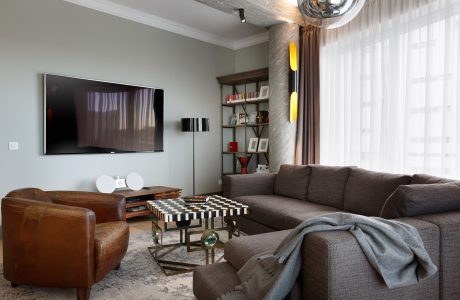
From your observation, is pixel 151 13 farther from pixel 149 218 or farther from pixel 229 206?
pixel 229 206

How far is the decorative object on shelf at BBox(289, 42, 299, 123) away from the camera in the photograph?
4.63 meters

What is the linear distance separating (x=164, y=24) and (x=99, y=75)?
1.43 m

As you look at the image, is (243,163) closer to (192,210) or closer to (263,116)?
(263,116)

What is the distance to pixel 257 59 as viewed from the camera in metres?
5.96

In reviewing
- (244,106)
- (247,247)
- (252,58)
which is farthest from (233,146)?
(247,247)

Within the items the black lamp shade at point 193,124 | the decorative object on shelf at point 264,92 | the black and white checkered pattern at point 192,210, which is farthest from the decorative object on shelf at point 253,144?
the black and white checkered pattern at point 192,210

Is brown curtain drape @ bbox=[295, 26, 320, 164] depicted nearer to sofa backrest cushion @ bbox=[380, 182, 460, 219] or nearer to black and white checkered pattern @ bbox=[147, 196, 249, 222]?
black and white checkered pattern @ bbox=[147, 196, 249, 222]

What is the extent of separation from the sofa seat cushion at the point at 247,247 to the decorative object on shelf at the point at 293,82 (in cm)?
277

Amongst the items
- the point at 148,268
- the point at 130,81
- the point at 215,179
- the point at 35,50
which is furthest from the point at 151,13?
the point at 148,268

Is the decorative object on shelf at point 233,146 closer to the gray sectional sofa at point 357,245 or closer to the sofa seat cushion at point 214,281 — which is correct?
the gray sectional sofa at point 357,245

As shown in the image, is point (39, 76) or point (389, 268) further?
point (39, 76)

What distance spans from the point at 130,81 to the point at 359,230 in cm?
421

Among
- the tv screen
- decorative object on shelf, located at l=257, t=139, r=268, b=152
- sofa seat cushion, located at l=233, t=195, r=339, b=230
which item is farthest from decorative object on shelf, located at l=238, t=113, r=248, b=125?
sofa seat cushion, located at l=233, t=195, r=339, b=230

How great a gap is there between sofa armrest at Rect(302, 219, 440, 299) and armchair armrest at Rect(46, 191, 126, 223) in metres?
1.99
